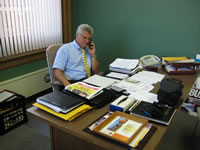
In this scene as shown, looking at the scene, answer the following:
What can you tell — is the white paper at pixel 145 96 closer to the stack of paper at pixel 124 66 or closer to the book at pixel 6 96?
the stack of paper at pixel 124 66

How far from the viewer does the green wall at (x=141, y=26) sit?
245 cm

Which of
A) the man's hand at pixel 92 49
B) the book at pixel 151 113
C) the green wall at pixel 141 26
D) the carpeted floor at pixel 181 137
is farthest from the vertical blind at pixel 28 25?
the carpeted floor at pixel 181 137

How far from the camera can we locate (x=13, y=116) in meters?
2.26

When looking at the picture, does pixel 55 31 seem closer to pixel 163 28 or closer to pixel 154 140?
pixel 163 28

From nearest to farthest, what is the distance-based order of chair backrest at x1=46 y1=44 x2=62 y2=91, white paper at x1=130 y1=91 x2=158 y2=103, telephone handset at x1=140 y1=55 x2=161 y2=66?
white paper at x1=130 y1=91 x2=158 y2=103 < chair backrest at x1=46 y1=44 x2=62 y2=91 < telephone handset at x1=140 y1=55 x2=161 y2=66

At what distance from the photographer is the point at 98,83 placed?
172cm

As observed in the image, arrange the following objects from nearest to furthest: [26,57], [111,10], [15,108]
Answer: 1. [15,108]
2. [26,57]
3. [111,10]

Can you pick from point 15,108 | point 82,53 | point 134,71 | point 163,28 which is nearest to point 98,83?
point 134,71

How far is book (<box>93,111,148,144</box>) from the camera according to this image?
3.31 feet

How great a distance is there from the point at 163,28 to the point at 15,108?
6.81ft

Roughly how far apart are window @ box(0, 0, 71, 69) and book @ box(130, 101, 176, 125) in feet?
6.03

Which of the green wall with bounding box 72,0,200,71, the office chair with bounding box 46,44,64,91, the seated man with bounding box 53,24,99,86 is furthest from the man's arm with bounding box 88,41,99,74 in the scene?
the green wall with bounding box 72,0,200,71

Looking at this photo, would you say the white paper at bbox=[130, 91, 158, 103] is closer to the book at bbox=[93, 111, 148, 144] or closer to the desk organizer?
the book at bbox=[93, 111, 148, 144]

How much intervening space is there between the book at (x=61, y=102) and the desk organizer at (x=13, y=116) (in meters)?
1.06
